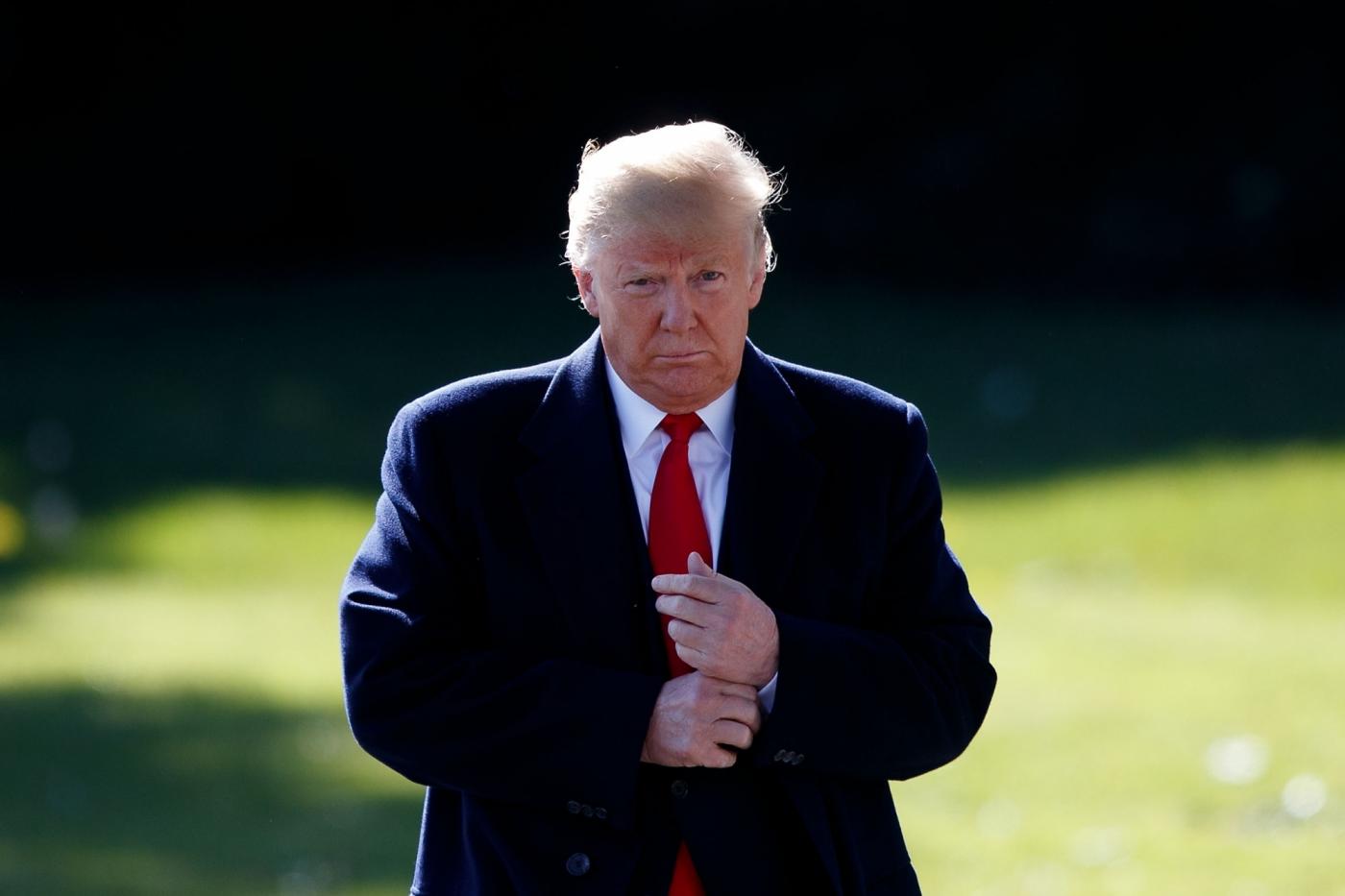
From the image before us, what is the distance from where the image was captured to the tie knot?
2.46 meters

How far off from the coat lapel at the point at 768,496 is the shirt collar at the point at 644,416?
0.06ft

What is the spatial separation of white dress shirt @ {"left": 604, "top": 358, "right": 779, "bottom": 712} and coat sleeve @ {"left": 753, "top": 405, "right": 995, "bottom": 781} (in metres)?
0.19

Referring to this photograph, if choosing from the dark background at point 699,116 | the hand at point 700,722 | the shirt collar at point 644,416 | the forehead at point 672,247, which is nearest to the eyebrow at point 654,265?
the forehead at point 672,247

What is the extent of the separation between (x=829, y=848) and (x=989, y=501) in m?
6.70

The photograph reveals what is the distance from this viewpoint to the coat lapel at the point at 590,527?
7.80 ft

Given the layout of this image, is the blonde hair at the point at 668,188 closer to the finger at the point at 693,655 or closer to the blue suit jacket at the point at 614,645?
the blue suit jacket at the point at 614,645

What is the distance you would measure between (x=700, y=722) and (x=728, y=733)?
31 mm

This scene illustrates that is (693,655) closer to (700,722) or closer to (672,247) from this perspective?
(700,722)

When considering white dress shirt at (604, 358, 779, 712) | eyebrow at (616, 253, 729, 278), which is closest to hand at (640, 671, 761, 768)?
white dress shirt at (604, 358, 779, 712)

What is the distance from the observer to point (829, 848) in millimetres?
2350

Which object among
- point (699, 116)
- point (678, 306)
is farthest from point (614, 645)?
point (699, 116)

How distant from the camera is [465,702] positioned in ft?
7.60

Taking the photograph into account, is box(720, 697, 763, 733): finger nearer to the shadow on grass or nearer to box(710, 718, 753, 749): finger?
box(710, 718, 753, 749): finger

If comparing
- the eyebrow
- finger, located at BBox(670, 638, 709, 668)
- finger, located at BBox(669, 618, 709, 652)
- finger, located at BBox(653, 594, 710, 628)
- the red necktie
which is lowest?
finger, located at BBox(670, 638, 709, 668)
